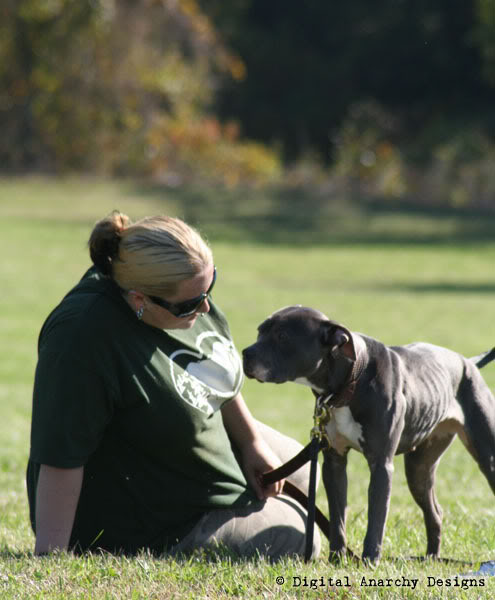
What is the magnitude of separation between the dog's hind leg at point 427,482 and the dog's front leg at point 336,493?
20.0 inches

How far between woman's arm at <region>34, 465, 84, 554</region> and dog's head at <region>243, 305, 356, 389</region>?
2.50ft

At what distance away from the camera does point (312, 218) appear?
1126 inches

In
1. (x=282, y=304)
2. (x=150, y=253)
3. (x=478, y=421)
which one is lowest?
(x=282, y=304)

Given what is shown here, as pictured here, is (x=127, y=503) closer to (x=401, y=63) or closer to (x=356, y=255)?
(x=356, y=255)

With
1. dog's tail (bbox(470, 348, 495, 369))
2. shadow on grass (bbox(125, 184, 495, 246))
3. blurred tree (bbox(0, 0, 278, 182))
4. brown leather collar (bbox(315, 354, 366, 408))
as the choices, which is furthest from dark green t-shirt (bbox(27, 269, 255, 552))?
blurred tree (bbox(0, 0, 278, 182))

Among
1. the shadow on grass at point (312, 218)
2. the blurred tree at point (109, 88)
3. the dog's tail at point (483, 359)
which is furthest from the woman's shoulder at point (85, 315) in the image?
the blurred tree at point (109, 88)

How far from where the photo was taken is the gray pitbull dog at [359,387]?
4.13 metres

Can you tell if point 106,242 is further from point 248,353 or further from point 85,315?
point 248,353

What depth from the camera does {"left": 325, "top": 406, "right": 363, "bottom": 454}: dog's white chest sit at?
4.23m

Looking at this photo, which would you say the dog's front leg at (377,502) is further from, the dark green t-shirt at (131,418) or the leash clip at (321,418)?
the dark green t-shirt at (131,418)

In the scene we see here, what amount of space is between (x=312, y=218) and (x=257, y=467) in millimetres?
23943

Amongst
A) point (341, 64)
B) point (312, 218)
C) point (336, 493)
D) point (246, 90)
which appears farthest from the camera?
point (246, 90)

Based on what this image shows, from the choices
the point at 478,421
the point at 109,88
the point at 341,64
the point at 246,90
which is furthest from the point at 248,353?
the point at 246,90

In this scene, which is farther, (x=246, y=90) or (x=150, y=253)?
(x=246, y=90)
